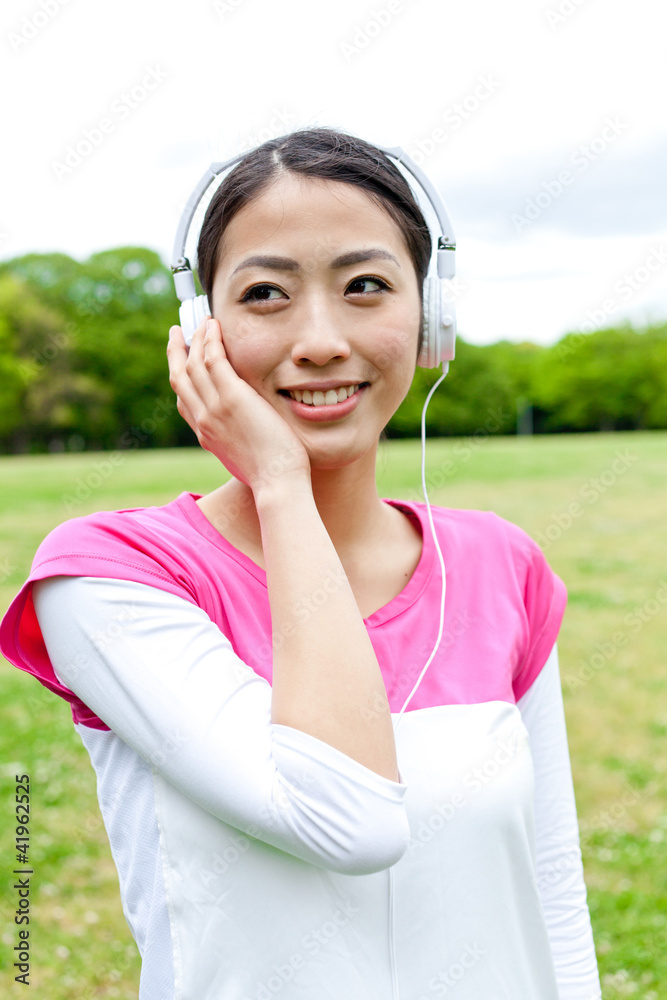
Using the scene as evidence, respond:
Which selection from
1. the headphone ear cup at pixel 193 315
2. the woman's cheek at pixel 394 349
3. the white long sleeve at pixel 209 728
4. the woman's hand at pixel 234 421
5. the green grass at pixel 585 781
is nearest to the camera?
the white long sleeve at pixel 209 728

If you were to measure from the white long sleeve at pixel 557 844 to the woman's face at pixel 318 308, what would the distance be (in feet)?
2.33

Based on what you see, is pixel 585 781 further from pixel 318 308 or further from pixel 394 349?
pixel 318 308

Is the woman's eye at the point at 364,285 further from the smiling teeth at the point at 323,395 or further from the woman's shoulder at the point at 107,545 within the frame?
the woman's shoulder at the point at 107,545

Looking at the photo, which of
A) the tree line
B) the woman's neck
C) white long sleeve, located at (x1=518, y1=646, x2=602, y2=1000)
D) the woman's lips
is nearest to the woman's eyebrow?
the woman's lips

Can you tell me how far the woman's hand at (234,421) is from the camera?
1.59m

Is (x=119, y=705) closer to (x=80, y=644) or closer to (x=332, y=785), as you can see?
(x=80, y=644)

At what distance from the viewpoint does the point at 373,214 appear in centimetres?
172

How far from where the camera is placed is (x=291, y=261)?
1.62m

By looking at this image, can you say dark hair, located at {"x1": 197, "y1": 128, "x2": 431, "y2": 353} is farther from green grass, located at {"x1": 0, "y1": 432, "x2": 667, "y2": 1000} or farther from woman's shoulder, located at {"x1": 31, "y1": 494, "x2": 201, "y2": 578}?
green grass, located at {"x1": 0, "y1": 432, "x2": 667, "y2": 1000}

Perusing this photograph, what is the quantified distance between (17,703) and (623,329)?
72.7m

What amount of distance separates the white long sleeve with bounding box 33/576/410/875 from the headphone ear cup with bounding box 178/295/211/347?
2.10 feet

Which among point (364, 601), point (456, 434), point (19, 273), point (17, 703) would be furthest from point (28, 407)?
point (364, 601)

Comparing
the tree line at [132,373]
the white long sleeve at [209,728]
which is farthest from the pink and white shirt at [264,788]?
the tree line at [132,373]

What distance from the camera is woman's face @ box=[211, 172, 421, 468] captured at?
163 centimetres
